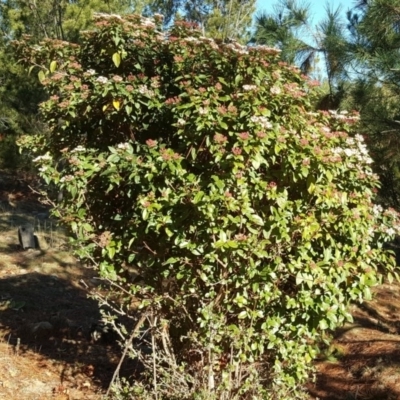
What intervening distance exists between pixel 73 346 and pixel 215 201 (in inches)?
121

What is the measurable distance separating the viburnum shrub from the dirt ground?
27.1 inches

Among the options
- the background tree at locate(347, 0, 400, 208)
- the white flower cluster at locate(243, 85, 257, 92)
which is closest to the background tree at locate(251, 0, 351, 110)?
Answer: the background tree at locate(347, 0, 400, 208)

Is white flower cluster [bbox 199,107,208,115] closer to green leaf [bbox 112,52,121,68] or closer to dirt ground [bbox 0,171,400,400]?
green leaf [bbox 112,52,121,68]

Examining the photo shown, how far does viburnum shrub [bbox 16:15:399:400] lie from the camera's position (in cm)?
288

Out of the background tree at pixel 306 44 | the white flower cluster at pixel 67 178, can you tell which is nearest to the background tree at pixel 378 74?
the background tree at pixel 306 44

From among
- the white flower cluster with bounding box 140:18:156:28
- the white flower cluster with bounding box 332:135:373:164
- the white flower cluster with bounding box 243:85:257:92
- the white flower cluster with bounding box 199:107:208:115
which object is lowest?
the white flower cluster with bounding box 332:135:373:164

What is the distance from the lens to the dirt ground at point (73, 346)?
4.30 meters

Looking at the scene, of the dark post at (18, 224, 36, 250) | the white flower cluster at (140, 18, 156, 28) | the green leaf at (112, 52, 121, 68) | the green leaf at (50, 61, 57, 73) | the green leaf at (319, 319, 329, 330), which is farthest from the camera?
the dark post at (18, 224, 36, 250)

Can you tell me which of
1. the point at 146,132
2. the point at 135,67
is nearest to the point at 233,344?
the point at 146,132

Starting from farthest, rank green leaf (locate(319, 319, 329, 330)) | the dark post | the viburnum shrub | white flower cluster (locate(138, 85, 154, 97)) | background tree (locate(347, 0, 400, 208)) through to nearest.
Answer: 1. the dark post
2. background tree (locate(347, 0, 400, 208))
3. white flower cluster (locate(138, 85, 154, 97))
4. green leaf (locate(319, 319, 329, 330))
5. the viburnum shrub

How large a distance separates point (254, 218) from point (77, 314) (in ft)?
12.9

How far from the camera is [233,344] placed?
10.4 feet

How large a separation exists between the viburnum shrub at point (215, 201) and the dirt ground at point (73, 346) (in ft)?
2.26

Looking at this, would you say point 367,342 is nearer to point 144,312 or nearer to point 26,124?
point 144,312
